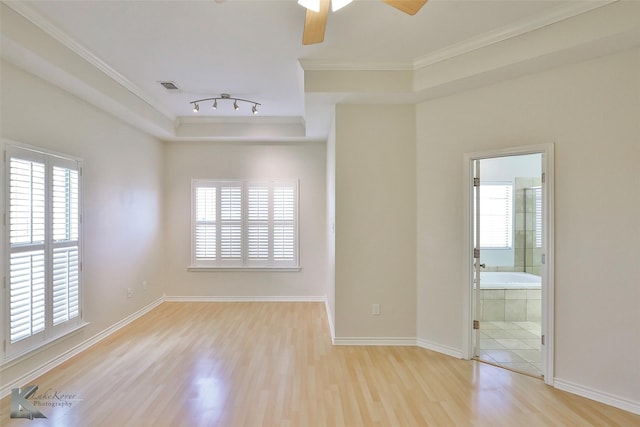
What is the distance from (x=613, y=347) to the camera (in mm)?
2328

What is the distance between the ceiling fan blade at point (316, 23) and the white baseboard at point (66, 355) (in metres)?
3.52

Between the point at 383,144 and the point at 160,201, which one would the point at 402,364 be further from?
the point at 160,201

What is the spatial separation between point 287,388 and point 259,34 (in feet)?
9.67

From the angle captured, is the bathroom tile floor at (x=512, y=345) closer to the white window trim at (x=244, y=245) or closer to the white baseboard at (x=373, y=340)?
the white baseboard at (x=373, y=340)

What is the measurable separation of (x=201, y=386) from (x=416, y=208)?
106 inches

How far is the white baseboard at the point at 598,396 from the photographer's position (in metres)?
2.24

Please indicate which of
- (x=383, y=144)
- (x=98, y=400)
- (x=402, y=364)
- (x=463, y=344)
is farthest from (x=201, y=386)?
(x=383, y=144)

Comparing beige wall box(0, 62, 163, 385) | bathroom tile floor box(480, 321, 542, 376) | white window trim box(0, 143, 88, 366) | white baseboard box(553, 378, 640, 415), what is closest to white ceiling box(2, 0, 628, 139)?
beige wall box(0, 62, 163, 385)

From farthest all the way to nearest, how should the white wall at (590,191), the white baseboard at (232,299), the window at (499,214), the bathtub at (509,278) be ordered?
1. the window at (499,214)
2. the white baseboard at (232,299)
3. the bathtub at (509,278)
4. the white wall at (590,191)

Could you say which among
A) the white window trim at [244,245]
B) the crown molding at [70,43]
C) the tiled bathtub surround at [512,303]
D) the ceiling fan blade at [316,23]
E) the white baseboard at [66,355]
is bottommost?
the white baseboard at [66,355]

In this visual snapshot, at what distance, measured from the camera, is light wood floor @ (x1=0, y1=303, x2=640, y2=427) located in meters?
2.15

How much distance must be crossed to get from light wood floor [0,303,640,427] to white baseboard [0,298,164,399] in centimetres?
8

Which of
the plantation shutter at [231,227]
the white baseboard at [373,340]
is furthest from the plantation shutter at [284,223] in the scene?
the white baseboard at [373,340]

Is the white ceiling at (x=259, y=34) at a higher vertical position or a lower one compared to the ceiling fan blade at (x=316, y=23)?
higher
